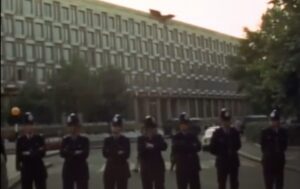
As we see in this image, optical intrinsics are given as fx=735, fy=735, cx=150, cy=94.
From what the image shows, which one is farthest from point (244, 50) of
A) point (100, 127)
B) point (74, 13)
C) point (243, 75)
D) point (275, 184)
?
point (275, 184)

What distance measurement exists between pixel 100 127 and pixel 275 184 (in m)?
59.6

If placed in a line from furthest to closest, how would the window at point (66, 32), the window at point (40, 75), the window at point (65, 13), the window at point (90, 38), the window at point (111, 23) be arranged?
the window at point (90, 38)
the window at point (66, 32)
the window at point (40, 75)
the window at point (111, 23)
the window at point (65, 13)

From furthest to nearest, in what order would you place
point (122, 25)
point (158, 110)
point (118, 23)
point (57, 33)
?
point (158, 110) → point (57, 33) → point (122, 25) → point (118, 23)

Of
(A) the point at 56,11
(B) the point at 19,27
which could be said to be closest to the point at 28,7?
(B) the point at 19,27

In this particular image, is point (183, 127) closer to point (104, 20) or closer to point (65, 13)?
point (65, 13)

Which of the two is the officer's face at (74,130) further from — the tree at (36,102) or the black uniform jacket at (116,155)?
the tree at (36,102)

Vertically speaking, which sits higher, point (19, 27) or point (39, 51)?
point (19, 27)

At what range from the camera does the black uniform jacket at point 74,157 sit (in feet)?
40.9

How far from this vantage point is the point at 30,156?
1288 centimetres

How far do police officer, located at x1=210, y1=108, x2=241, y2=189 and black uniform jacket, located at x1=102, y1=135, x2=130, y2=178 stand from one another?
1698 mm

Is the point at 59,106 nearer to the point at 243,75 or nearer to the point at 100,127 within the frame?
the point at 100,127

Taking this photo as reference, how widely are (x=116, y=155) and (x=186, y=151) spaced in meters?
1.35

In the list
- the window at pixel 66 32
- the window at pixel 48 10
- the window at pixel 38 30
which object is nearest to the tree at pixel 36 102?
the window at pixel 38 30

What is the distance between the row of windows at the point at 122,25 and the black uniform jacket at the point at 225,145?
65.9m
